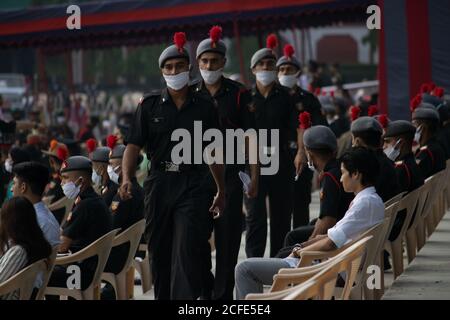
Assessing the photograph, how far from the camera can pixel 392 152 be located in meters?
12.1

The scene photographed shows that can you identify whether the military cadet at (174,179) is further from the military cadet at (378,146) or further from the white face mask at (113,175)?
the white face mask at (113,175)

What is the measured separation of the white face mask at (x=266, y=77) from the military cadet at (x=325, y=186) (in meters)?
2.32

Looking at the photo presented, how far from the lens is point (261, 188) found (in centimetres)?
1204

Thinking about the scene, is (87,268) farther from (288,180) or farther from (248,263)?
(288,180)

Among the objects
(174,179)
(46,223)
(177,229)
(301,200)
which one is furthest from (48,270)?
(301,200)

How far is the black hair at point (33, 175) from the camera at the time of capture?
9.15 meters

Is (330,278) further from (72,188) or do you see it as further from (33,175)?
(72,188)

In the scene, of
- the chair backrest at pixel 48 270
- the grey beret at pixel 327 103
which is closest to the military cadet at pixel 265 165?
the chair backrest at pixel 48 270

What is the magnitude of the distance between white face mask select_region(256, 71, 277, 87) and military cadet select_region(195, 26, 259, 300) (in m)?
1.45

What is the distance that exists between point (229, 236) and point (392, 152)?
2.07 meters

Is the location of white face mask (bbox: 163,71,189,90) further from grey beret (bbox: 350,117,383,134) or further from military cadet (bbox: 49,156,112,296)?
grey beret (bbox: 350,117,383,134)

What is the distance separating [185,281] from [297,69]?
5434 millimetres

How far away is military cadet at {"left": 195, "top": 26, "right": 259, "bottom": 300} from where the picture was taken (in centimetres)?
1066
